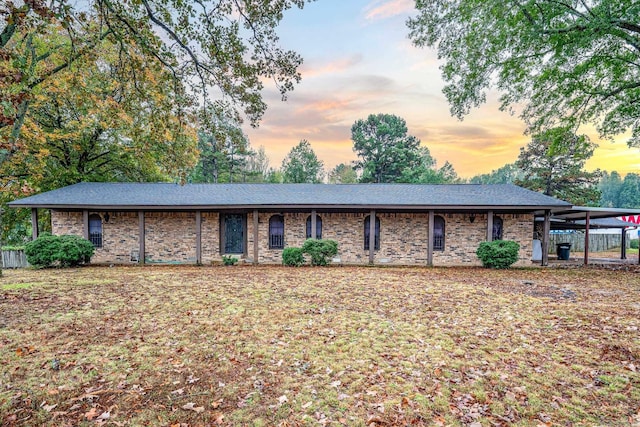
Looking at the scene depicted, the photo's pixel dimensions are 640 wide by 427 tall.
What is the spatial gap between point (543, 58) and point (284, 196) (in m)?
12.4

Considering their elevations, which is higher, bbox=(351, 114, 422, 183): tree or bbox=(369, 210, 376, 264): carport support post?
bbox=(351, 114, 422, 183): tree

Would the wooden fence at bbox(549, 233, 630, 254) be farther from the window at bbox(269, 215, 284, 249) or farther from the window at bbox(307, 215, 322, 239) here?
the window at bbox(269, 215, 284, 249)

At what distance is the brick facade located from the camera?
13484 millimetres

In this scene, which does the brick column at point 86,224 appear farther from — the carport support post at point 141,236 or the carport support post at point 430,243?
the carport support post at point 430,243

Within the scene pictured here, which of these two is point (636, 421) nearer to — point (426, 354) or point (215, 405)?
point (426, 354)

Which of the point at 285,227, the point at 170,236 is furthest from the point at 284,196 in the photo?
the point at 170,236

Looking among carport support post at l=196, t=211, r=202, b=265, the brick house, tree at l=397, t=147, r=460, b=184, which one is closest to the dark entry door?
the brick house

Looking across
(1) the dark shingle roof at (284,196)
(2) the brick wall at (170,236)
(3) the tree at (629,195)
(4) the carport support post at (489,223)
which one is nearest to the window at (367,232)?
(1) the dark shingle roof at (284,196)

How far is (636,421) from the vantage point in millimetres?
2586

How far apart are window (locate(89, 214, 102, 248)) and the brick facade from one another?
252 millimetres

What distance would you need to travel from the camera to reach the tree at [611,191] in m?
57.9

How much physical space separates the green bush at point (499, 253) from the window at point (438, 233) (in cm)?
186

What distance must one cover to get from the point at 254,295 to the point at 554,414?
5.61 metres

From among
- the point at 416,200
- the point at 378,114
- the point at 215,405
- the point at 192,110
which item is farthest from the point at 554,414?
the point at 378,114
